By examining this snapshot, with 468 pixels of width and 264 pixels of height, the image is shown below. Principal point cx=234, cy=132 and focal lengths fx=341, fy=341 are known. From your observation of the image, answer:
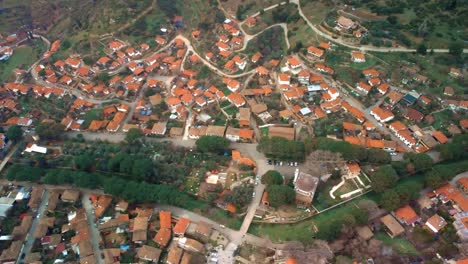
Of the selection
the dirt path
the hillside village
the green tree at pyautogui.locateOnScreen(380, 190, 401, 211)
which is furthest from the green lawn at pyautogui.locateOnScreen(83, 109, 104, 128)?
the green tree at pyautogui.locateOnScreen(380, 190, 401, 211)

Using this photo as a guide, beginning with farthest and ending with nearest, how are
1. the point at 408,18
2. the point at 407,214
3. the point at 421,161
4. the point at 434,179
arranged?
the point at 408,18 < the point at 421,161 < the point at 434,179 < the point at 407,214

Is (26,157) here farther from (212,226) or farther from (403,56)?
(403,56)

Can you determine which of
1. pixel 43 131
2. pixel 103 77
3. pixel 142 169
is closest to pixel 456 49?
pixel 142 169

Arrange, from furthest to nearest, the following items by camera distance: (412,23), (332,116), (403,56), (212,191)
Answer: (412,23)
(403,56)
(332,116)
(212,191)

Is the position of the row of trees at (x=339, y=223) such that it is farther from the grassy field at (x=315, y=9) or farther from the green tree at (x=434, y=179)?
the grassy field at (x=315, y=9)

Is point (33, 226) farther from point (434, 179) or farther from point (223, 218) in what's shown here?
point (434, 179)

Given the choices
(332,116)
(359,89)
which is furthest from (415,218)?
(359,89)
